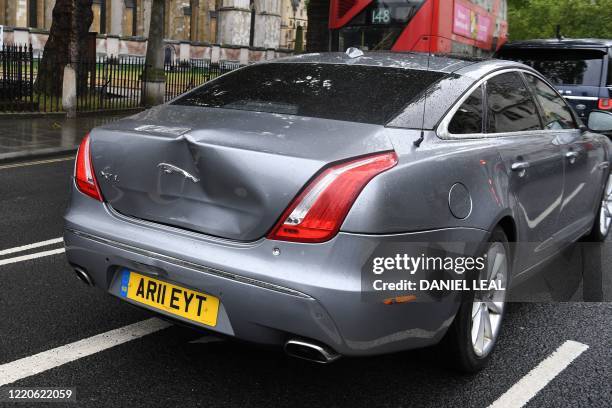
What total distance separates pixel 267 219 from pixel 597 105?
10.0 metres

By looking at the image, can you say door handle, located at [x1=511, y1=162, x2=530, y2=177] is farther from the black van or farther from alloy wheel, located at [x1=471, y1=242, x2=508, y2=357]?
the black van

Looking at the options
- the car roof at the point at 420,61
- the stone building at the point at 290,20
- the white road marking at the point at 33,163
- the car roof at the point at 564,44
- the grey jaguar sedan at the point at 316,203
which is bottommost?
the white road marking at the point at 33,163

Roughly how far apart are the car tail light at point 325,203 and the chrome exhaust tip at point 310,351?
1.37 feet

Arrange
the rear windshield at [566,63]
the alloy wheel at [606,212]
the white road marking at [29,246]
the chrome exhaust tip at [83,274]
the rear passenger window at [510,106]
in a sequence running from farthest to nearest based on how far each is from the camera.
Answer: the rear windshield at [566,63]
the alloy wheel at [606,212]
the white road marking at [29,246]
the rear passenger window at [510,106]
the chrome exhaust tip at [83,274]

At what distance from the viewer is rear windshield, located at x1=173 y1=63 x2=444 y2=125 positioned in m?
3.43

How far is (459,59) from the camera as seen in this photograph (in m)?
4.17

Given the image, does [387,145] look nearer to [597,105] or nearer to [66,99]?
[597,105]

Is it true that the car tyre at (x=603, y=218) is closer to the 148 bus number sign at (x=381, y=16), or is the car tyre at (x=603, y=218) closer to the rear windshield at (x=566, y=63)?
the rear windshield at (x=566, y=63)

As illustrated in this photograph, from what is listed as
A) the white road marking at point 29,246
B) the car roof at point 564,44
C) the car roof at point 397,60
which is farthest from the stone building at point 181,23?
the car roof at point 397,60

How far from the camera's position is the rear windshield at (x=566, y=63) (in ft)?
37.1

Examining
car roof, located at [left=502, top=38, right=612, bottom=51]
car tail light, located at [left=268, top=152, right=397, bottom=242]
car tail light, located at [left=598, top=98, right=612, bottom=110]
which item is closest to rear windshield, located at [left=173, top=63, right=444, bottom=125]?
car tail light, located at [left=268, top=152, right=397, bottom=242]

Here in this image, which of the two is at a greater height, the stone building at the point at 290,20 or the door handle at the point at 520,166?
the stone building at the point at 290,20

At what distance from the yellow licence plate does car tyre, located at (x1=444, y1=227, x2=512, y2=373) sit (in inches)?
45.2

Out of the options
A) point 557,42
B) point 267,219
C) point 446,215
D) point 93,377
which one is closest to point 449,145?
point 446,215
